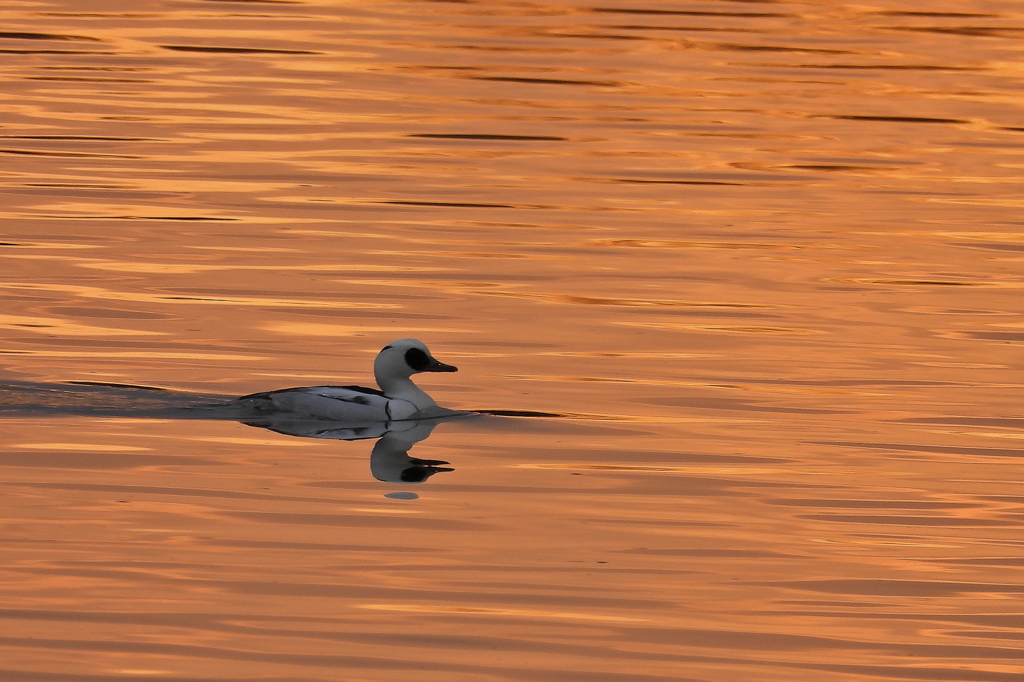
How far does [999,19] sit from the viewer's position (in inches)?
1676

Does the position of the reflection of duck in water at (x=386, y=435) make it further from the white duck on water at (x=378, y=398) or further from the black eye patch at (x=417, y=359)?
the black eye patch at (x=417, y=359)

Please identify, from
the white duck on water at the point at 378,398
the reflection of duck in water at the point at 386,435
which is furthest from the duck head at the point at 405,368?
the reflection of duck in water at the point at 386,435

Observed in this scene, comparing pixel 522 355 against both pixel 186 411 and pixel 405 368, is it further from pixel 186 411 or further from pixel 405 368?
pixel 186 411

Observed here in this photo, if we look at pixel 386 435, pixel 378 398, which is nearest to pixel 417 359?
pixel 378 398

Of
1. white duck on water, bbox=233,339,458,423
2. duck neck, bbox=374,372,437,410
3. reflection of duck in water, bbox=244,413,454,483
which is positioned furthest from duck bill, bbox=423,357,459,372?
reflection of duck in water, bbox=244,413,454,483

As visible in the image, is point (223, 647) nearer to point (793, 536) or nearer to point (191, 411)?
point (793, 536)

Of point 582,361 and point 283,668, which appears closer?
point 283,668

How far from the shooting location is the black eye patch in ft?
54.2

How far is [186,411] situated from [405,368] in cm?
198

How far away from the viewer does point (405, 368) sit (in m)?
16.6

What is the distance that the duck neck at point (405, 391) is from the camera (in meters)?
16.5

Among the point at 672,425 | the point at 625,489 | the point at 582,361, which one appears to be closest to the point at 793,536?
the point at 625,489

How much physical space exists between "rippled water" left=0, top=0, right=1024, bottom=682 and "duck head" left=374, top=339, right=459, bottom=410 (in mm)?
363

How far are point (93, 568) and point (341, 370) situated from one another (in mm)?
6275
